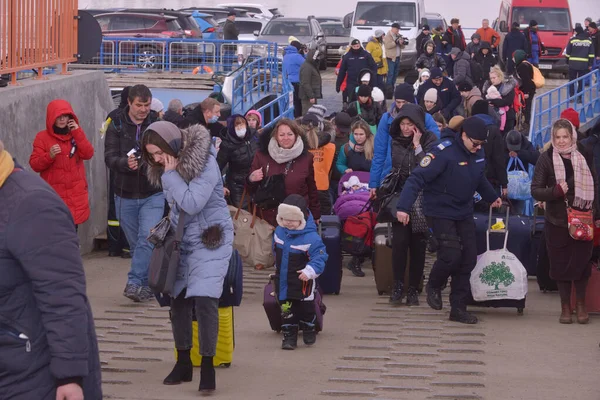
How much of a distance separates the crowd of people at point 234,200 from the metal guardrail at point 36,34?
4.10ft

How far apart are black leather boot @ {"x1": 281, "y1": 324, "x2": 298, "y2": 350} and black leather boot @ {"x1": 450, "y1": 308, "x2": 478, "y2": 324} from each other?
1.57m

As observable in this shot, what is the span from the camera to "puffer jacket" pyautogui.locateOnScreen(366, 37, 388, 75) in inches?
957

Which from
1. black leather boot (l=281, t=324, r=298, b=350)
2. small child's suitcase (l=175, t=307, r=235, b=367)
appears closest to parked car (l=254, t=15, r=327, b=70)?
black leather boot (l=281, t=324, r=298, b=350)

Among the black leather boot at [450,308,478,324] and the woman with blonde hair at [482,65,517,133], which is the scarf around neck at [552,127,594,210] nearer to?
the black leather boot at [450,308,478,324]

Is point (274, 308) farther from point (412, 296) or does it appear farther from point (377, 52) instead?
point (377, 52)

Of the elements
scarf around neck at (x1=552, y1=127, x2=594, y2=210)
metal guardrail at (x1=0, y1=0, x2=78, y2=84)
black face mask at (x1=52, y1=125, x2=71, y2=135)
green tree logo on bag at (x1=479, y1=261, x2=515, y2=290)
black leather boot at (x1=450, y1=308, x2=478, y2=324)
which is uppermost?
metal guardrail at (x1=0, y1=0, x2=78, y2=84)

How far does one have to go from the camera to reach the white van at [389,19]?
97.7 feet

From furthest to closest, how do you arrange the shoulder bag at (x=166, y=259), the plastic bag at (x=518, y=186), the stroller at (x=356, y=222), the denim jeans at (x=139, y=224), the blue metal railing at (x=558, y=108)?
the blue metal railing at (x=558, y=108)
the plastic bag at (x=518, y=186)
the stroller at (x=356, y=222)
the denim jeans at (x=139, y=224)
the shoulder bag at (x=166, y=259)

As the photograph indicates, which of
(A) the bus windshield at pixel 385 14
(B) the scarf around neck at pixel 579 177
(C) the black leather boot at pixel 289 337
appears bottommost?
(C) the black leather boot at pixel 289 337

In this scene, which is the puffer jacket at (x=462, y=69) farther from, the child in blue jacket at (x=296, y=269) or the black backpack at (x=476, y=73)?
the child in blue jacket at (x=296, y=269)

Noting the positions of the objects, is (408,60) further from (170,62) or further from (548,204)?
(548,204)

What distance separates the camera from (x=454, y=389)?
6551 mm

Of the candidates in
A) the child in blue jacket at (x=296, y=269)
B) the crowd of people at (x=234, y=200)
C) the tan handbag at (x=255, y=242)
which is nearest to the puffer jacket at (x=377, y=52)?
the crowd of people at (x=234, y=200)

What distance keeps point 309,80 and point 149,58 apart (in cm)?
286
